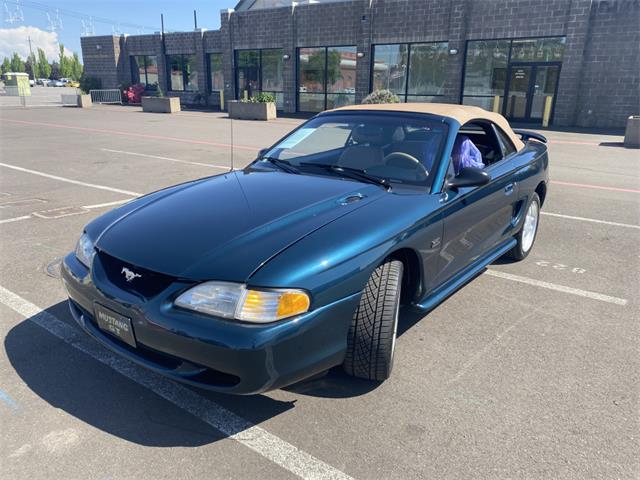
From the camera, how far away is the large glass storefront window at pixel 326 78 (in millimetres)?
25312

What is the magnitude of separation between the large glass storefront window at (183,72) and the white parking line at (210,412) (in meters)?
32.4

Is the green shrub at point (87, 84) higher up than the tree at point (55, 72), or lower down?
lower down

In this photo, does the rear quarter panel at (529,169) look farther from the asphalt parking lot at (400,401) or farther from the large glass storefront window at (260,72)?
the large glass storefront window at (260,72)

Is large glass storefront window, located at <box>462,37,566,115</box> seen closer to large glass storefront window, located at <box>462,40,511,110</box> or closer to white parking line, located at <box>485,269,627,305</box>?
large glass storefront window, located at <box>462,40,511,110</box>

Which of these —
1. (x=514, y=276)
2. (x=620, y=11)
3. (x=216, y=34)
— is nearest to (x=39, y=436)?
(x=514, y=276)

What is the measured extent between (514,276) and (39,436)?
13.3 ft

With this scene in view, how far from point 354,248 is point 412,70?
22833 millimetres

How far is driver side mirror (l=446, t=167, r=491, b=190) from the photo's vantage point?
340cm

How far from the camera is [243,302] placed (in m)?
2.28

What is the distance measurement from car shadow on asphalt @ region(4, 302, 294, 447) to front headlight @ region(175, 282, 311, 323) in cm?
70

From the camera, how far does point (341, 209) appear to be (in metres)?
2.96

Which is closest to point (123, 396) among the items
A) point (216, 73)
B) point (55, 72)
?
point (216, 73)

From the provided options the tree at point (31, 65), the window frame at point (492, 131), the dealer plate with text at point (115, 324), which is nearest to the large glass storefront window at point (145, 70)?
the window frame at point (492, 131)

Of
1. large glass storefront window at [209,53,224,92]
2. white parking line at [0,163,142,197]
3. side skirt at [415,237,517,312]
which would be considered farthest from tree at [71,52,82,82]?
side skirt at [415,237,517,312]
